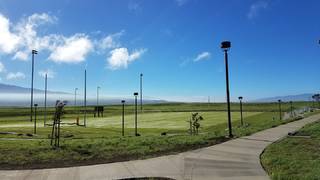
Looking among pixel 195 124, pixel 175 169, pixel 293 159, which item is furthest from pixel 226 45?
pixel 175 169

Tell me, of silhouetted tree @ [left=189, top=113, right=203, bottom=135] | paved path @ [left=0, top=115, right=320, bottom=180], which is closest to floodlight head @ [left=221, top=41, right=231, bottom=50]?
paved path @ [left=0, top=115, right=320, bottom=180]

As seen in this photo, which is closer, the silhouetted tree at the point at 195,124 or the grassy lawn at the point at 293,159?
the grassy lawn at the point at 293,159

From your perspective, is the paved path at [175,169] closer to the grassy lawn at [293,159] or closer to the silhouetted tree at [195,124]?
the grassy lawn at [293,159]

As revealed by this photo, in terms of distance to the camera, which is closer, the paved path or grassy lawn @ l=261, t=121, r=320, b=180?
grassy lawn @ l=261, t=121, r=320, b=180

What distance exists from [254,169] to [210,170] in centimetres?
Result: 113

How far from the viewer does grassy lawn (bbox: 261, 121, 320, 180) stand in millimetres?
8648

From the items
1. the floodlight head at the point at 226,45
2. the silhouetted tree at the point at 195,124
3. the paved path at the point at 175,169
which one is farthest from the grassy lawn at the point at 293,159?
the silhouetted tree at the point at 195,124

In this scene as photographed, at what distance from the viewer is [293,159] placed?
10.6 m

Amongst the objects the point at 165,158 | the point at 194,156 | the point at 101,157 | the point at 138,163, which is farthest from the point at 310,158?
the point at 101,157

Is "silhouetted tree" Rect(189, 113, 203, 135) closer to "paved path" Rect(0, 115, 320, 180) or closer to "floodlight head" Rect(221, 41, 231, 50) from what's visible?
"floodlight head" Rect(221, 41, 231, 50)

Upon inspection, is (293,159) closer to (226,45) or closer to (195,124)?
(226,45)

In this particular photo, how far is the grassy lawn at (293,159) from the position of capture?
865 cm

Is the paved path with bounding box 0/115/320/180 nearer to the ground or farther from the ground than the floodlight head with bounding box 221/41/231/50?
nearer to the ground

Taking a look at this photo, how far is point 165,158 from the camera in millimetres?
11180
